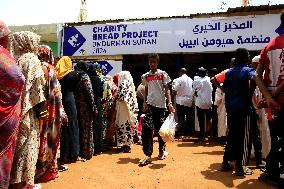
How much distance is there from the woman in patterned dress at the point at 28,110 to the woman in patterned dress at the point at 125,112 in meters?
3.01

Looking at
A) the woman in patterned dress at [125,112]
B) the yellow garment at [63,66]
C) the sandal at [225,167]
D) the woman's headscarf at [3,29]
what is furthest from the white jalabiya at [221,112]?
the woman's headscarf at [3,29]

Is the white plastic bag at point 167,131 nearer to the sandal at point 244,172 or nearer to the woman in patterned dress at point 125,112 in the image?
the sandal at point 244,172

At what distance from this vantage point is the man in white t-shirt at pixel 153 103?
6.00 metres

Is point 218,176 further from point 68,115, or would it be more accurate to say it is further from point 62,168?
point 68,115

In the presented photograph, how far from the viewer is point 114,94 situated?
7.70 meters

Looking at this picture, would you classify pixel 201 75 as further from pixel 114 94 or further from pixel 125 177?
pixel 125 177

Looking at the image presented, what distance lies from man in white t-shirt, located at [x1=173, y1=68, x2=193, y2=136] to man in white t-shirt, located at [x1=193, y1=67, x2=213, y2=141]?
1.92 feet

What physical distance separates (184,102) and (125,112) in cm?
267

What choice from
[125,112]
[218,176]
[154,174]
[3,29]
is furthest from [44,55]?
[218,176]

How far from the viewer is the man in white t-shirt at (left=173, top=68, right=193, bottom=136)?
9750 mm

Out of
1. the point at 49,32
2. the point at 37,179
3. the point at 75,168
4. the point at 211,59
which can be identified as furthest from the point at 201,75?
the point at 49,32

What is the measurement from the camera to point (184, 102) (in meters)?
9.73

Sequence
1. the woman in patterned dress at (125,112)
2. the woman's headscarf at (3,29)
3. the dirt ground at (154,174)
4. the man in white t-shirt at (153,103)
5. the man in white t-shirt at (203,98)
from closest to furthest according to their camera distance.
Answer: the woman's headscarf at (3,29)
the dirt ground at (154,174)
the man in white t-shirt at (153,103)
the woman in patterned dress at (125,112)
the man in white t-shirt at (203,98)

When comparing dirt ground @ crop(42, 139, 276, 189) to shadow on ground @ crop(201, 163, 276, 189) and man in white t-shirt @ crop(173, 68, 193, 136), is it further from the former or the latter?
man in white t-shirt @ crop(173, 68, 193, 136)
